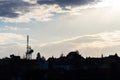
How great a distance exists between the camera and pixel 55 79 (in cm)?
9338

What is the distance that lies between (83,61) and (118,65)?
63.3ft

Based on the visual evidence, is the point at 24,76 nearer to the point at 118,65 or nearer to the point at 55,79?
the point at 55,79

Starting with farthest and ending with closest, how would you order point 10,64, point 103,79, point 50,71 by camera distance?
1. point 10,64
2. point 50,71
3. point 103,79

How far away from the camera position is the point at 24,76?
99.2m

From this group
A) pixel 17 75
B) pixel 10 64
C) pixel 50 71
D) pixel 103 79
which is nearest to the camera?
pixel 103 79

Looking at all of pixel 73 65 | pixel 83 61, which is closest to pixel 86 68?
pixel 73 65

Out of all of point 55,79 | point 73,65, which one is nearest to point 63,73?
point 55,79

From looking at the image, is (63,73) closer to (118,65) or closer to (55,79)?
(55,79)

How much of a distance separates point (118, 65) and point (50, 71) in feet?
55.2

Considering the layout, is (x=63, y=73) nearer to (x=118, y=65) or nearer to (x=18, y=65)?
(x=118, y=65)

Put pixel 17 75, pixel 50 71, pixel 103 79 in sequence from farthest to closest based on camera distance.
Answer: pixel 17 75 < pixel 50 71 < pixel 103 79

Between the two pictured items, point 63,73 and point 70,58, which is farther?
point 70,58

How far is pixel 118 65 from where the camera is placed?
9456cm

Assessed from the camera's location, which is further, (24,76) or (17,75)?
(17,75)
